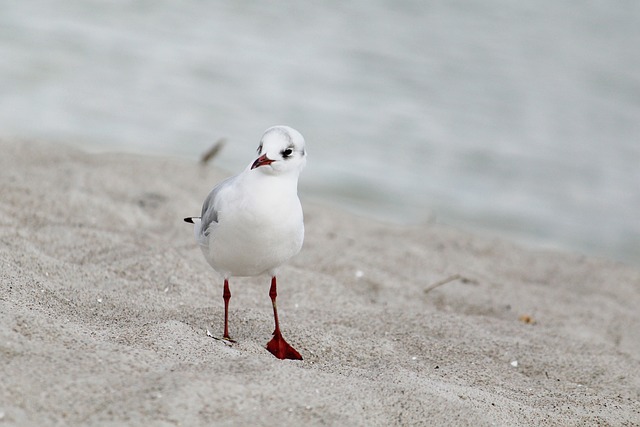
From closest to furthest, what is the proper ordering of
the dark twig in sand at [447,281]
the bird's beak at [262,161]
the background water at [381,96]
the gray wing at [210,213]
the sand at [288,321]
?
the sand at [288,321] < the bird's beak at [262,161] < the gray wing at [210,213] < the dark twig in sand at [447,281] < the background water at [381,96]

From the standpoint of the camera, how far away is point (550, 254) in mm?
6387

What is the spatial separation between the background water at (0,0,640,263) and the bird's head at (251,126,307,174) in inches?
166

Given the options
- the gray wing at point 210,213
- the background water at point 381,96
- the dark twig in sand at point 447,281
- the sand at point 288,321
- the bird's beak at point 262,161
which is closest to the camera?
the sand at point 288,321

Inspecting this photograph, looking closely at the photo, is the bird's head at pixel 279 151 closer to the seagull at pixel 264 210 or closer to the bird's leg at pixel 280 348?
the seagull at pixel 264 210

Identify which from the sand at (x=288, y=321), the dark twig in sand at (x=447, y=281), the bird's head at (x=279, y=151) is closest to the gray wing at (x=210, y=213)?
the bird's head at (x=279, y=151)

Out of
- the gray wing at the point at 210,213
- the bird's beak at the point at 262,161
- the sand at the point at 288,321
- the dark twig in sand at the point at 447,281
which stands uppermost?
the bird's beak at the point at 262,161

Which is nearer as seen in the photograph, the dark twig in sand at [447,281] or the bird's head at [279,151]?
the bird's head at [279,151]

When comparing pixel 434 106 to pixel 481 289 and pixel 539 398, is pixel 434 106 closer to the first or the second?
pixel 481 289

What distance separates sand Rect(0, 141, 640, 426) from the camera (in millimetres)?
Answer: 2588

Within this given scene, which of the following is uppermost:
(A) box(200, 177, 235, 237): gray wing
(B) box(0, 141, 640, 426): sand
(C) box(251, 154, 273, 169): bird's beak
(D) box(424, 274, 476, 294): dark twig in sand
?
(C) box(251, 154, 273, 169): bird's beak

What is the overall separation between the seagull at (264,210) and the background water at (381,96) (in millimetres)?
4076

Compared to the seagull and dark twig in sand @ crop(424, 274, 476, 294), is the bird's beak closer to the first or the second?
the seagull

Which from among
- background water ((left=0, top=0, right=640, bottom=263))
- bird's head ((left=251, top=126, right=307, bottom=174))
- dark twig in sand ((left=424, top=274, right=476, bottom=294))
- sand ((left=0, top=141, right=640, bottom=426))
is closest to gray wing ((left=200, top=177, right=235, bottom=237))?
bird's head ((left=251, top=126, right=307, bottom=174))

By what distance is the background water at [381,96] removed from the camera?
8.23m
